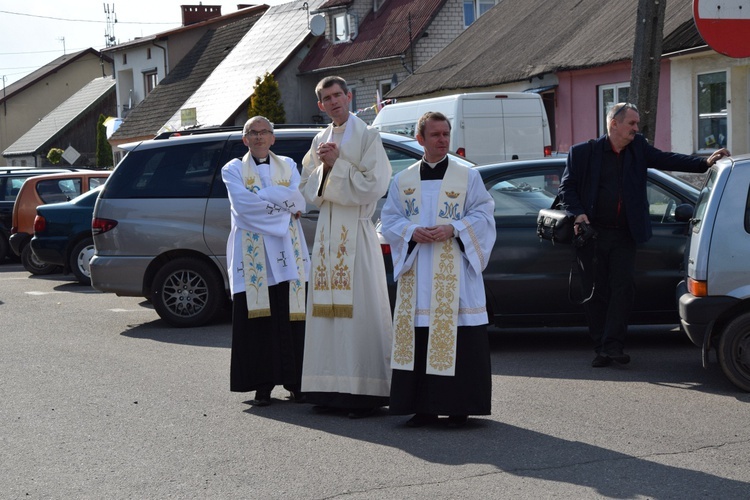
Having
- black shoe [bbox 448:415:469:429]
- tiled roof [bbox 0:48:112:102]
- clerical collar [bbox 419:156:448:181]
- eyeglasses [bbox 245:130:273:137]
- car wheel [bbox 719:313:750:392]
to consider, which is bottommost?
black shoe [bbox 448:415:469:429]

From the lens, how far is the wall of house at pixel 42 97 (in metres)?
79.4

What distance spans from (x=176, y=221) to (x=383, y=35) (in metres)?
27.5

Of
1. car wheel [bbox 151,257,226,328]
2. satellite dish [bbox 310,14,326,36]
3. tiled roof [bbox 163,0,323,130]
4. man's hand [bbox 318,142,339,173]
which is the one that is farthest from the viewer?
tiled roof [bbox 163,0,323,130]

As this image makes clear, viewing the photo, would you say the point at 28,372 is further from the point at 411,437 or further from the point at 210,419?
the point at 411,437

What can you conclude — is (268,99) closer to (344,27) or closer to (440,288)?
(344,27)

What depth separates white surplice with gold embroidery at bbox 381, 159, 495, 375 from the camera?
23.4ft

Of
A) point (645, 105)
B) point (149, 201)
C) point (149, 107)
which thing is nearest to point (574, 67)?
point (645, 105)

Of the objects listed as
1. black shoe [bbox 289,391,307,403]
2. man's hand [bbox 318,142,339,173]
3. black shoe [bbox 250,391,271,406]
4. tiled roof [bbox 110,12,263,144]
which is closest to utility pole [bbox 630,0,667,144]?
man's hand [bbox 318,142,339,173]

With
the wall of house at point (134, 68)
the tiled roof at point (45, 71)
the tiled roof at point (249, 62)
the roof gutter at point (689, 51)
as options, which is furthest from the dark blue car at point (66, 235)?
the tiled roof at point (45, 71)

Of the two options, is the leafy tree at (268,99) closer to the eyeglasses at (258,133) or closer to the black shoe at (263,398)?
the eyeglasses at (258,133)

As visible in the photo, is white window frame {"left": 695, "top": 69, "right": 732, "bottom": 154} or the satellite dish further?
the satellite dish

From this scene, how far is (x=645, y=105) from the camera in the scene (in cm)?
1339

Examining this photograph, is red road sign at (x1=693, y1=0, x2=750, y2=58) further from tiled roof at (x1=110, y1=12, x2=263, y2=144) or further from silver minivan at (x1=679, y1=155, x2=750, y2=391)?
tiled roof at (x1=110, y1=12, x2=263, y2=144)

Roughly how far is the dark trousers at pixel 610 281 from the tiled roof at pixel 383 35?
2816cm
